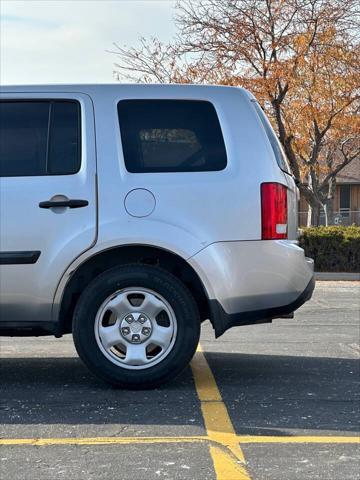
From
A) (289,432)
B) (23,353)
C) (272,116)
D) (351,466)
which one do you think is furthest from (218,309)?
(272,116)

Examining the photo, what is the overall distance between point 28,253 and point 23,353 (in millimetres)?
1937

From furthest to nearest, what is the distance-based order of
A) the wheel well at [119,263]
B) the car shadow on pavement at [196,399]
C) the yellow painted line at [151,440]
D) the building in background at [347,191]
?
the building in background at [347,191] < the wheel well at [119,263] < the car shadow on pavement at [196,399] < the yellow painted line at [151,440]

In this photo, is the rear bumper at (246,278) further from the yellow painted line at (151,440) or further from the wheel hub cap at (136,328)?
the yellow painted line at (151,440)

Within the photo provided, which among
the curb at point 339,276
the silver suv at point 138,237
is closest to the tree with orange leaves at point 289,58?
the curb at point 339,276

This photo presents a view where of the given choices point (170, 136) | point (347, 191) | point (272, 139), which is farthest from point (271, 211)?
point (347, 191)

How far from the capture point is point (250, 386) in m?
5.29

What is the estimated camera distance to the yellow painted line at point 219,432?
11.7 feet

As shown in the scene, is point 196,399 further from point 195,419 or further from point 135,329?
point 135,329

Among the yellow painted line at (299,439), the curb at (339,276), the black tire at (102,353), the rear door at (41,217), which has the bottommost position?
the curb at (339,276)

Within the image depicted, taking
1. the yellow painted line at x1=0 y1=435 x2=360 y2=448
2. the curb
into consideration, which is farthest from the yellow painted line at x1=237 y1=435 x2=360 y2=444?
the curb

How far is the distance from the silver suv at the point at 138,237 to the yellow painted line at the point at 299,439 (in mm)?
1057

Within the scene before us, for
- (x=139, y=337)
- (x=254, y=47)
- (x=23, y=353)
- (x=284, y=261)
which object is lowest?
(x=23, y=353)

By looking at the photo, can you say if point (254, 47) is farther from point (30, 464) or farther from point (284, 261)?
point (30, 464)

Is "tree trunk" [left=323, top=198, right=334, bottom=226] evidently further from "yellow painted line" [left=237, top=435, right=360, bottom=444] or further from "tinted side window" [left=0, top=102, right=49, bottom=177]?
"yellow painted line" [left=237, top=435, right=360, bottom=444]
